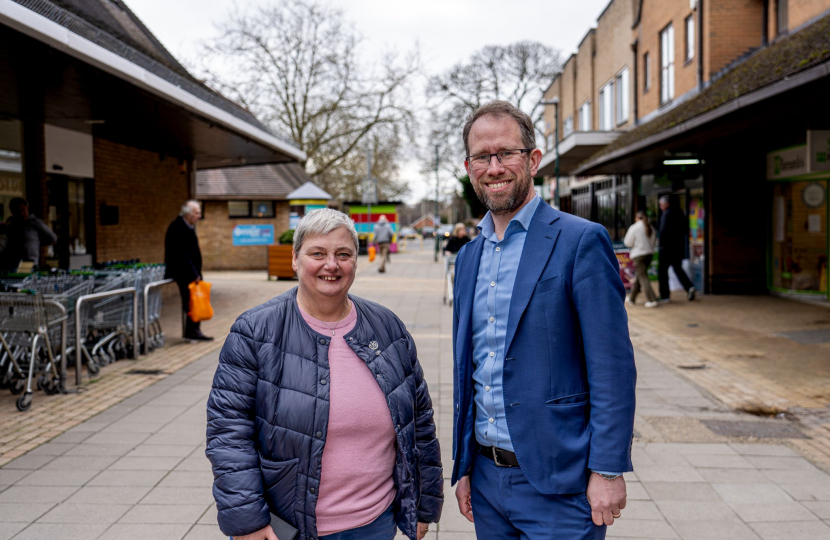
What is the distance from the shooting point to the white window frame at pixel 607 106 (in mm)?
26312

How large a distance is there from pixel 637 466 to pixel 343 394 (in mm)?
3320

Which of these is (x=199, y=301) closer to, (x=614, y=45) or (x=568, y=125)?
(x=614, y=45)

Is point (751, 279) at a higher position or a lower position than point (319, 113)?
lower

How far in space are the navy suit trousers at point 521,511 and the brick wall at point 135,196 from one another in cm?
1286

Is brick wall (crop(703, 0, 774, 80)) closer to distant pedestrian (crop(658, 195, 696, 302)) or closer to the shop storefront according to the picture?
the shop storefront

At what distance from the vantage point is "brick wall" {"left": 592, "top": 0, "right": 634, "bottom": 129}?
22.9 metres

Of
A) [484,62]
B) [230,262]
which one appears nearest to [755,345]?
[230,262]

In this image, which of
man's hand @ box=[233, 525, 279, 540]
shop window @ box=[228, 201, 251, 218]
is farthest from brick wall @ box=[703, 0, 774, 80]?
shop window @ box=[228, 201, 251, 218]

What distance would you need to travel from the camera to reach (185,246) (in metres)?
9.49

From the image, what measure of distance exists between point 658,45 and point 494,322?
19838 mm

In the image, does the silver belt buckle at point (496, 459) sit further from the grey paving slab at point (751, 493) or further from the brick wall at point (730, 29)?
the brick wall at point (730, 29)

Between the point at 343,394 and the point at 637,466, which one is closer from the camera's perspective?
the point at 343,394

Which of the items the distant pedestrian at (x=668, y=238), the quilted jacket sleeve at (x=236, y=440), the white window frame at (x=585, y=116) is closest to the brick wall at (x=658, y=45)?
the distant pedestrian at (x=668, y=238)

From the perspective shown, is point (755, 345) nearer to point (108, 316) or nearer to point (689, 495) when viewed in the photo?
point (689, 495)
